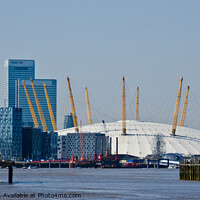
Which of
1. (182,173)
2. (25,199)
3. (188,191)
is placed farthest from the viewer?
(182,173)

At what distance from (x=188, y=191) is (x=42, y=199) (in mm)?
25110

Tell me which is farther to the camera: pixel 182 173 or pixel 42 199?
pixel 182 173

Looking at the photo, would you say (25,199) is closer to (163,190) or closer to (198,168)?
(163,190)

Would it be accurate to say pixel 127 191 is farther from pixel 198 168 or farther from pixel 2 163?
pixel 198 168

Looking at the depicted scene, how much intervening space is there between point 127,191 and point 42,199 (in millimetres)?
18869

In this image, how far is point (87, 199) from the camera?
3565 inches

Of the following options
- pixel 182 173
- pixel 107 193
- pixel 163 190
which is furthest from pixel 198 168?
pixel 107 193

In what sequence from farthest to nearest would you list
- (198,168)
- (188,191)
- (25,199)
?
1. (198,168)
2. (188,191)
3. (25,199)

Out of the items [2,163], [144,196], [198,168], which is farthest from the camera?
[198,168]

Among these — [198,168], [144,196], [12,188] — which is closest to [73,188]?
[12,188]

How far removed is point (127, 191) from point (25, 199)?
20428 mm

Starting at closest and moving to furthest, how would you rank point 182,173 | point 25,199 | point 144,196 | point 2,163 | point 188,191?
point 25,199 < point 144,196 < point 188,191 < point 2,163 < point 182,173

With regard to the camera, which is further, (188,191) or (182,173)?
(182,173)

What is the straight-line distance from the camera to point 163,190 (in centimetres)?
10769
